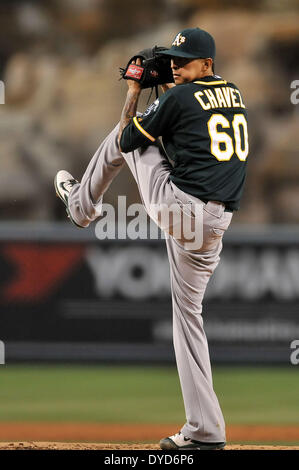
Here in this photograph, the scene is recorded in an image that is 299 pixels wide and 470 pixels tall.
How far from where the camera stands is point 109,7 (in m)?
12.2

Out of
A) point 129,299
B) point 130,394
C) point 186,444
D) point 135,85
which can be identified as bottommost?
point 186,444

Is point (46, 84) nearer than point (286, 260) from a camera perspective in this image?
No

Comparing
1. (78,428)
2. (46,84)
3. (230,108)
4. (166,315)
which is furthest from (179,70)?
(46,84)

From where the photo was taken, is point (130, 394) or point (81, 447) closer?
point (81, 447)

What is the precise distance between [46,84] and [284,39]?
333 centimetres

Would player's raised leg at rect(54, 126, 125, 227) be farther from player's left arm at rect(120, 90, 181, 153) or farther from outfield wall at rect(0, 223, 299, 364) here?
outfield wall at rect(0, 223, 299, 364)

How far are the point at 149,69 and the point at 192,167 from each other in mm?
517

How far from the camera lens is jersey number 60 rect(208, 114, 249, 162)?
3.93 metres

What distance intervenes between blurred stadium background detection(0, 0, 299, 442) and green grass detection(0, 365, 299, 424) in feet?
0.05

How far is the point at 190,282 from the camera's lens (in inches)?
161

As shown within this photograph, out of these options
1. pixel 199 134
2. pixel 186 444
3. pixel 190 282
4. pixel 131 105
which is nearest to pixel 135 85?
pixel 131 105

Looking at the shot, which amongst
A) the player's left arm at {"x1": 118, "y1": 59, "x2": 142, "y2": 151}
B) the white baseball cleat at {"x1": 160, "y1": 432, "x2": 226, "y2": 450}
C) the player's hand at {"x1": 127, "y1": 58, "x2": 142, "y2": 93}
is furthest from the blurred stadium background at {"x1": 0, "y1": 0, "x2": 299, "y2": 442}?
the player's hand at {"x1": 127, "y1": 58, "x2": 142, "y2": 93}

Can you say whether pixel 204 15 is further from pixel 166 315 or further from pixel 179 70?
pixel 179 70

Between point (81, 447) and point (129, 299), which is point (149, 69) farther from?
point (129, 299)
